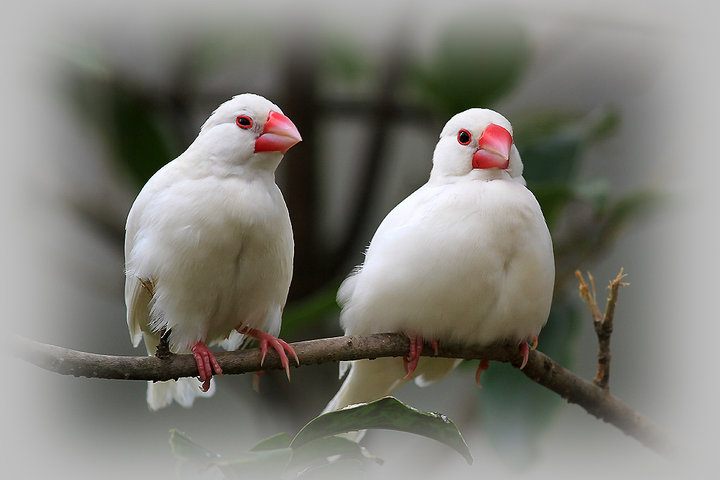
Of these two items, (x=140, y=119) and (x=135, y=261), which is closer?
(x=135, y=261)

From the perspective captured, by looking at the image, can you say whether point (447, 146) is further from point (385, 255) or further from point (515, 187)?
point (385, 255)

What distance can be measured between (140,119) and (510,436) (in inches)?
72.4

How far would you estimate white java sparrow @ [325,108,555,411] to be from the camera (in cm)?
206

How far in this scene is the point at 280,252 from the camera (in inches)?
81.0

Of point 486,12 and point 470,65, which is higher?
point 486,12

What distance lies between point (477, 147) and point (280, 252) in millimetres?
613

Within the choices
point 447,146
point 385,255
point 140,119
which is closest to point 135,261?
point 385,255

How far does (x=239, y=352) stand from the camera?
1913 mm

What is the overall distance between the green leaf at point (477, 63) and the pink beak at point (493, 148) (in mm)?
846

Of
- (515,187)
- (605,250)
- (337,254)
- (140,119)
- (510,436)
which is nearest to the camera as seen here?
(515,187)

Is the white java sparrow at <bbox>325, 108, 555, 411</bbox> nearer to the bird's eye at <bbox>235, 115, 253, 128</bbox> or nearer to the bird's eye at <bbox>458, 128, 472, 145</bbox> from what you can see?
the bird's eye at <bbox>458, 128, 472, 145</bbox>

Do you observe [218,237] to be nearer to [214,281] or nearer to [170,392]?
[214,281]

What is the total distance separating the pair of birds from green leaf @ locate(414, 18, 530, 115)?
850 mm

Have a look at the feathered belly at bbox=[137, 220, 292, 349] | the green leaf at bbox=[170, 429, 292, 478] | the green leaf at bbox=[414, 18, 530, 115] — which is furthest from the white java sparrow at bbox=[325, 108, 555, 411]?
the green leaf at bbox=[414, 18, 530, 115]
